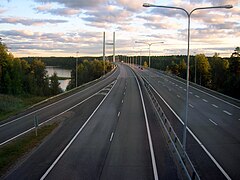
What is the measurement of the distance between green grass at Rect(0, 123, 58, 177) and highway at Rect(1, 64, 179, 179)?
577 mm

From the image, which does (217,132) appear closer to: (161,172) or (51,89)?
(161,172)

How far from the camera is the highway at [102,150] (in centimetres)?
1508

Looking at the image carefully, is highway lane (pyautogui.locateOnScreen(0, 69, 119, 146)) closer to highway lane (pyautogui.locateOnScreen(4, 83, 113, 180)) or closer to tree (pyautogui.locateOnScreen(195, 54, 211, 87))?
highway lane (pyautogui.locateOnScreen(4, 83, 113, 180))

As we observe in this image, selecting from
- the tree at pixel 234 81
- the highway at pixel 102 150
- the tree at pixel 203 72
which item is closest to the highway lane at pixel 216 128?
the highway at pixel 102 150

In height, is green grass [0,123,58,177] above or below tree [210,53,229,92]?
below

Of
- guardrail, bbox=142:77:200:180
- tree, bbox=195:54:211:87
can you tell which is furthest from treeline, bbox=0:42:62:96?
guardrail, bbox=142:77:200:180

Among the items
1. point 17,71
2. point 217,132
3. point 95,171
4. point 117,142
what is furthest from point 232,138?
point 17,71

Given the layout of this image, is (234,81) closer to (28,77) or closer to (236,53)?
(236,53)

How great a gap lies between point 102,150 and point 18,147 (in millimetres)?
5413

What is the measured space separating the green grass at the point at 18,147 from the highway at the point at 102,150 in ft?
1.89

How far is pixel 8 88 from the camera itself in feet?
284

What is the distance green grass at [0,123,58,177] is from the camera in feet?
57.0

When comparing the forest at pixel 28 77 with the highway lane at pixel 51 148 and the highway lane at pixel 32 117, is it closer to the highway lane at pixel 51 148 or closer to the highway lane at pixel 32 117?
the highway lane at pixel 32 117

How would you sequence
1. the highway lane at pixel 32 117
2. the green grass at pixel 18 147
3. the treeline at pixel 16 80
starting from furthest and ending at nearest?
the treeline at pixel 16 80 → the highway lane at pixel 32 117 → the green grass at pixel 18 147
